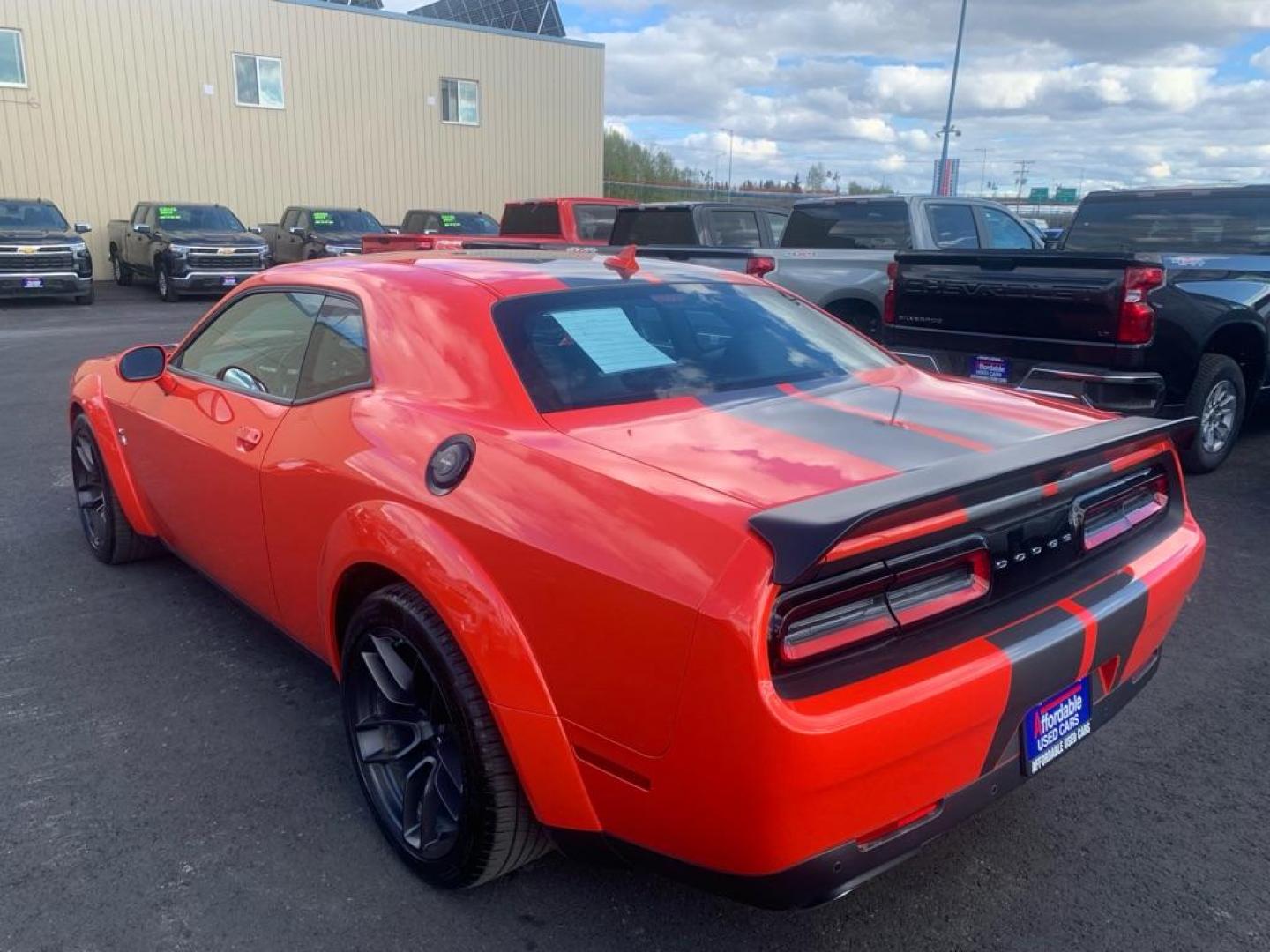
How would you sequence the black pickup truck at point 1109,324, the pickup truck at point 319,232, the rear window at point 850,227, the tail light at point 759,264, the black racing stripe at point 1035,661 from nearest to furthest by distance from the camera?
the black racing stripe at point 1035,661, the black pickup truck at point 1109,324, the tail light at point 759,264, the rear window at point 850,227, the pickup truck at point 319,232

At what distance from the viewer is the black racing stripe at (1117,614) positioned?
2.34 m

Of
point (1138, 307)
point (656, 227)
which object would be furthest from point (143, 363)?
point (656, 227)

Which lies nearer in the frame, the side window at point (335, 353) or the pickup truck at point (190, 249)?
the side window at point (335, 353)

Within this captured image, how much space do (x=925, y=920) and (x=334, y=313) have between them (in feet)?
8.04

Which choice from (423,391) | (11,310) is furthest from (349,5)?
(423,391)

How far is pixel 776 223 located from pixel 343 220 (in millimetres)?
11272

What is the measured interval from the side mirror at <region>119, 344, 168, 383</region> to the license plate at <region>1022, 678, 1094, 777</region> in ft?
11.4

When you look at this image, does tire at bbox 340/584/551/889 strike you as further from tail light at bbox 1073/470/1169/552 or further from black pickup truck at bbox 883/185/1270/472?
black pickup truck at bbox 883/185/1270/472

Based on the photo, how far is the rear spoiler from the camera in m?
1.81

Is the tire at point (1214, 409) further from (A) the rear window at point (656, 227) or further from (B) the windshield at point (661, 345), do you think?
(A) the rear window at point (656, 227)

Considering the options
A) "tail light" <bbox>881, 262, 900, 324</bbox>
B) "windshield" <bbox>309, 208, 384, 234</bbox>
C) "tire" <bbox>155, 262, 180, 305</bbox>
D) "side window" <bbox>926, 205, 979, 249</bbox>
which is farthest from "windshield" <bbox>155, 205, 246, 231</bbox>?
"tail light" <bbox>881, 262, 900, 324</bbox>

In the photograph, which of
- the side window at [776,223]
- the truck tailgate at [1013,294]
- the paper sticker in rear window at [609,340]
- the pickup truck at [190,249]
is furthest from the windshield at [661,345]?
the pickup truck at [190,249]

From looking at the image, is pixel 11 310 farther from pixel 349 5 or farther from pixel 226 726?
pixel 226 726

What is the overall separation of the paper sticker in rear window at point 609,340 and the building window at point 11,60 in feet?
72.8
